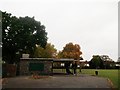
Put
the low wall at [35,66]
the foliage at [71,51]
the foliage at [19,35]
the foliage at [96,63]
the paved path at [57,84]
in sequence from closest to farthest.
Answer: the paved path at [57,84]
the low wall at [35,66]
the foliage at [19,35]
the foliage at [71,51]
the foliage at [96,63]

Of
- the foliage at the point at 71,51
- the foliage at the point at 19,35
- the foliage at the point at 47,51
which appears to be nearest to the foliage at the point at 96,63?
the foliage at the point at 71,51

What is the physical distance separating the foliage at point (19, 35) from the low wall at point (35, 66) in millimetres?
5114

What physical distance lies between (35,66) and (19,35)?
24.1ft

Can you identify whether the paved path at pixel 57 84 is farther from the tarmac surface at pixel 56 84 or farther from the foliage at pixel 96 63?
the foliage at pixel 96 63

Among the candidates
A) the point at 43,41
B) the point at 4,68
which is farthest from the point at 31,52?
the point at 4,68

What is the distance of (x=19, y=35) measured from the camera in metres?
50.8

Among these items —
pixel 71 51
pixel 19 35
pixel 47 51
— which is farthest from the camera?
pixel 71 51

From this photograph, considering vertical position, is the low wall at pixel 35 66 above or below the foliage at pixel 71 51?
below

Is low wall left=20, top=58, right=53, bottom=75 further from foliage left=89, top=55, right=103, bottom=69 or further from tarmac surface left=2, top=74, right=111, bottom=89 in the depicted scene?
foliage left=89, top=55, right=103, bottom=69

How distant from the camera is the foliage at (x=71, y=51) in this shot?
279 feet

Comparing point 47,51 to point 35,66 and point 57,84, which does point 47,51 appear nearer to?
point 35,66

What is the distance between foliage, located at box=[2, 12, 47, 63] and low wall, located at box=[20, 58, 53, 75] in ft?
16.8

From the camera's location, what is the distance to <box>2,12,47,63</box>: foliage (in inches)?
1970

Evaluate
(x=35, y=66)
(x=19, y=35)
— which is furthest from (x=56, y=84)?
(x=19, y=35)
